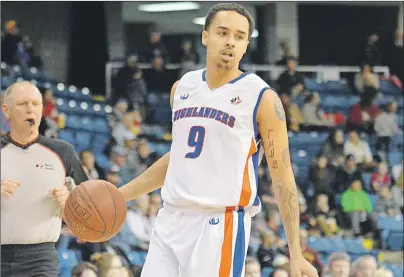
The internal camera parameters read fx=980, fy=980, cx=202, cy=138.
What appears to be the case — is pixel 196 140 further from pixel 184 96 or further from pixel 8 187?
pixel 8 187

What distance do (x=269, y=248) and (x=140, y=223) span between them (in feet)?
5.28

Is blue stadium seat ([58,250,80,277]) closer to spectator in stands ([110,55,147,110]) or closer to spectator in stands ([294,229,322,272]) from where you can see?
spectator in stands ([294,229,322,272])

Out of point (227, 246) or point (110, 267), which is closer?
point (227, 246)

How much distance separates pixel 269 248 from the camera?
460 inches

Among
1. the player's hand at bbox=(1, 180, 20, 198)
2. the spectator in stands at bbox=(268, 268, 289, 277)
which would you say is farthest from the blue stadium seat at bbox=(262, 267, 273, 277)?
the player's hand at bbox=(1, 180, 20, 198)

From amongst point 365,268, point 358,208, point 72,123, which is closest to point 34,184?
point 365,268

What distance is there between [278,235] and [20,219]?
7106 mm

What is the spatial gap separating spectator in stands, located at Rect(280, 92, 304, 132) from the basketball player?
37.7 feet

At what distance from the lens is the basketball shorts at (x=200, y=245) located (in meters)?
4.71

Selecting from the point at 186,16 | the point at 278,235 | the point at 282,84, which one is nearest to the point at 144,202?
the point at 278,235

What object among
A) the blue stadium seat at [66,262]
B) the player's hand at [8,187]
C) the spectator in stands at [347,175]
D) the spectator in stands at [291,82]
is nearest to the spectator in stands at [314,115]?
the spectator in stands at [291,82]

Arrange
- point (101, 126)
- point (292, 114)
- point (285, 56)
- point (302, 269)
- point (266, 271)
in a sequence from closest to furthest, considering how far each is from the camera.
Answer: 1. point (302, 269)
2. point (266, 271)
3. point (101, 126)
4. point (292, 114)
5. point (285, 56)

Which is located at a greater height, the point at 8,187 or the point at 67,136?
the point at 8,187

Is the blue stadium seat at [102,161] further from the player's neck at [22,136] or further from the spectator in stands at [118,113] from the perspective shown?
the player's neck at [22,136]
